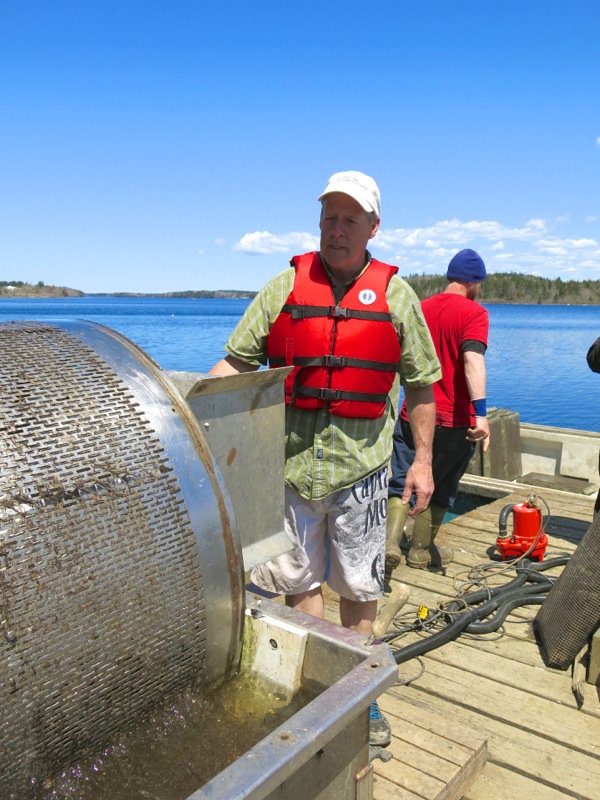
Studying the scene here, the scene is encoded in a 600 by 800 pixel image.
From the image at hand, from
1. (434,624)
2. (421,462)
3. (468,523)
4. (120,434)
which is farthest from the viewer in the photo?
(468,523)

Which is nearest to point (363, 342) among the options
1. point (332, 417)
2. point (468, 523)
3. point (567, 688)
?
point (332, 417)

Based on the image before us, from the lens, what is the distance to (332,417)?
299cm

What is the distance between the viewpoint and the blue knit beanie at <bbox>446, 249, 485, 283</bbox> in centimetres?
515

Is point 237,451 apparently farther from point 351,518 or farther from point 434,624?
point 434,624

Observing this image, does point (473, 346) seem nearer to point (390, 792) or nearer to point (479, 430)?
point (479, 430)

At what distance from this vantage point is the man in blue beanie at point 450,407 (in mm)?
4883

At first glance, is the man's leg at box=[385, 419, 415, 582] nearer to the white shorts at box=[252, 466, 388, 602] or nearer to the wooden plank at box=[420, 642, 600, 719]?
the wooden plank at box=[420, 642, 600, 719]

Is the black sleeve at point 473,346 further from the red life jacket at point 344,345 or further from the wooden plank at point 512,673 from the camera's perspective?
the red life jacket at point 344,345

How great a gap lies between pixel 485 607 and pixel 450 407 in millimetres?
1348

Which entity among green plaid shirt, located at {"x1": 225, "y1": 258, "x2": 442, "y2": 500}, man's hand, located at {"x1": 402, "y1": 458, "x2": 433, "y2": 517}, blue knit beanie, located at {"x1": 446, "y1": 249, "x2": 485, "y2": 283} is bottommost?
man's hand, located at {"x1": 402, "y1": 458, "x2": 433, "y2": 517}

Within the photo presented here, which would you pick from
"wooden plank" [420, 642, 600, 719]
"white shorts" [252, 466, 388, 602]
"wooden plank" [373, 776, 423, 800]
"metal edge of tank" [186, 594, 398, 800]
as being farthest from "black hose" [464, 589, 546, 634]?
"metal edge of tank" [186, 594, 398, 800]

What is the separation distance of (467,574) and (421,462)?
2278 mm

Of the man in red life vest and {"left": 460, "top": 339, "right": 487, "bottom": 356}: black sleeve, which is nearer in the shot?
the man in red life vest

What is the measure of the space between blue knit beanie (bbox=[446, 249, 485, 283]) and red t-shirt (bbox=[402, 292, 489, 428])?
0.64ft
